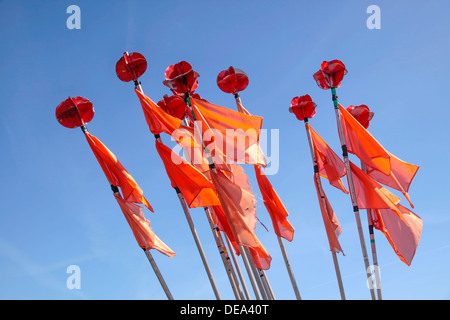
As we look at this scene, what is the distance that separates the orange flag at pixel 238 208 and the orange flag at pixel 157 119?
1.32 meters

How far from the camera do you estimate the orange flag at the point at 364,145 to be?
9.12 m

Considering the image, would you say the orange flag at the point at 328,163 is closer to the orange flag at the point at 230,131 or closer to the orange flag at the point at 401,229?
the orange flag at the point at 401,229

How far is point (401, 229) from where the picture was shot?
30.2ft

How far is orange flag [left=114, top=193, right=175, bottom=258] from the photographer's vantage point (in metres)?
8.27

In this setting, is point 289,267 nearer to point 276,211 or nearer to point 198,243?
point 276,211

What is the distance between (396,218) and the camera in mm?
9344

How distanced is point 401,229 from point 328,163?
1.88 meters

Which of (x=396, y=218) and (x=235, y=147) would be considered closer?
(x=235, y=147)

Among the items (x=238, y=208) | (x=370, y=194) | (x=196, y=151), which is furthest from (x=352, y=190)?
(x=196, y=151)

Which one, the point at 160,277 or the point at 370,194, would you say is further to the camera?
the point at 370,194

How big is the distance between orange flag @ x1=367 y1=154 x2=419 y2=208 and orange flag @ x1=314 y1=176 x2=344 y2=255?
1151 millimetres
